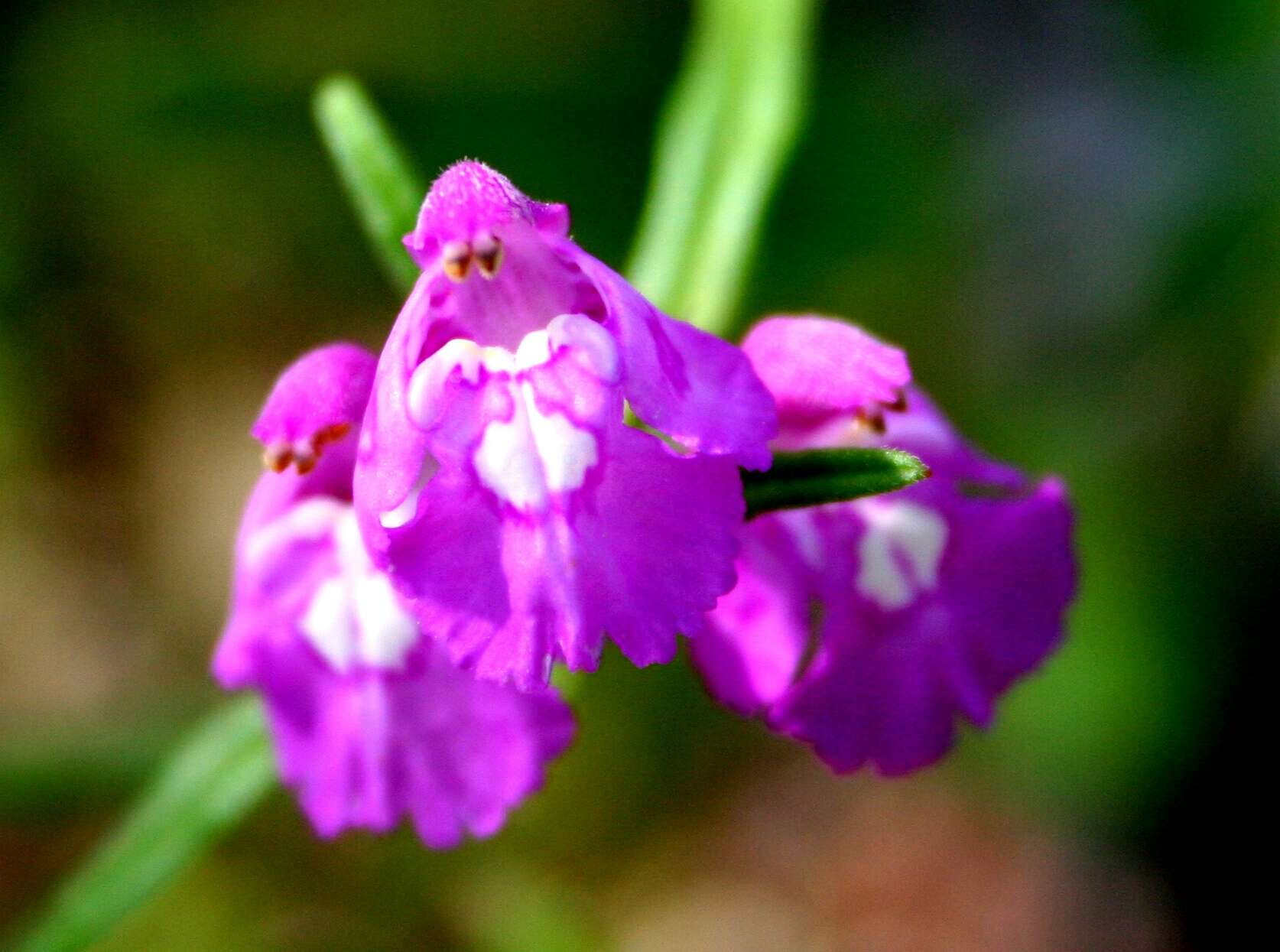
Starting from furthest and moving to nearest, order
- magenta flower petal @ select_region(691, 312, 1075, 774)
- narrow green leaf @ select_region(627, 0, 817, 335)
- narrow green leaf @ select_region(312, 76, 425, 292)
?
narrow green leaf @ select_region(627, 0, 817, 335) → narrow green leaf @ select_region(312, 76, 425, 292) → magenta flower petal @ select_region(691, 312, 1075, 774)

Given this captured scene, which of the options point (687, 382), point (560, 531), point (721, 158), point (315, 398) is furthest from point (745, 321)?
point (560, 531)

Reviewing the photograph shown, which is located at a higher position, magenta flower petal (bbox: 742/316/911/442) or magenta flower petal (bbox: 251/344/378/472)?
magenta flower petal (bbox: 742/316/911/442)

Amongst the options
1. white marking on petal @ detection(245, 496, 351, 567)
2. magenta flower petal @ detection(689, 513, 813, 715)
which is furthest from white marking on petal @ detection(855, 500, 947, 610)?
white marking on petal @ detection(245, 496, 351, 567)

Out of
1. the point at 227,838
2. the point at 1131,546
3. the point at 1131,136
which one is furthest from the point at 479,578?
the point at 1131,136

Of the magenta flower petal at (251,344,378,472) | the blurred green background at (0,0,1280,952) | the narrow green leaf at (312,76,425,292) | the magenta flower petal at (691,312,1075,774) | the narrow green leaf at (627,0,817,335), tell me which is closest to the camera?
the magenta flower petal at (251,344,378,472)

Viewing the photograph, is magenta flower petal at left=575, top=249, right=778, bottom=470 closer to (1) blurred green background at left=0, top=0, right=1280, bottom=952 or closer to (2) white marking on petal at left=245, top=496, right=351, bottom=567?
(2) white marking on petal at left=245, top=496, right=351, bottom=567

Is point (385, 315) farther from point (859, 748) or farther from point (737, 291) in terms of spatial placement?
point (859, 748)

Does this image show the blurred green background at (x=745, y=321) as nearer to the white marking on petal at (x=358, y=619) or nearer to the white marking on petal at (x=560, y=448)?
the white marking on petal at (x=358, y=619)

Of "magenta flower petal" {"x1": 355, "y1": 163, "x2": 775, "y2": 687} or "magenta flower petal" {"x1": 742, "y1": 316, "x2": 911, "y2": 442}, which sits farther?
"magenta flower petal" {"x1": 742, "y1": 316, "x2": 911, "y2": 442}

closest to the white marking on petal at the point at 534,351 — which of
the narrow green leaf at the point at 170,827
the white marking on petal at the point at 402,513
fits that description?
the white marking on petal at the point at 402,513
